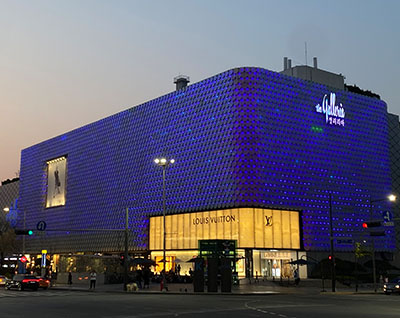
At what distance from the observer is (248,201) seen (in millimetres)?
75500

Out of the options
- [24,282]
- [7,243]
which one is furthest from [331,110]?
[7,243]

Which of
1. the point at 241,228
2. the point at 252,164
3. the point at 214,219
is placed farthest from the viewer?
the point at 214,219

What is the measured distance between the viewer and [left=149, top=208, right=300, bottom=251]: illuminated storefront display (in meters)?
76.8

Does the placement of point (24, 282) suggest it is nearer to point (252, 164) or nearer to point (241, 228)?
point (241, 228)

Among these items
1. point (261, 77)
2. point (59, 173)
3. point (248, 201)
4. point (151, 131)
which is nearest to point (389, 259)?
point (248, 201)

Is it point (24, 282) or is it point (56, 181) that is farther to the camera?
point (56, 181)

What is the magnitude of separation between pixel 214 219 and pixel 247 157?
437 inches

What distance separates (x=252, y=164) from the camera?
76188 mm

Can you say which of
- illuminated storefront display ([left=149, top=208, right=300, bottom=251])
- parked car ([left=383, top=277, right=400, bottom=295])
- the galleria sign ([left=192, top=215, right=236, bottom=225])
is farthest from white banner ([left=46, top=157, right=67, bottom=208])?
parked car ([left=383, top=277, right=400, bottom=295])

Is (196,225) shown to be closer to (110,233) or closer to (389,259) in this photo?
(110,233)

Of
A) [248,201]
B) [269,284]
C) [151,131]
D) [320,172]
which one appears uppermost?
[151,131]

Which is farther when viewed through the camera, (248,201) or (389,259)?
(389,259)

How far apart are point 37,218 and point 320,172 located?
232ft

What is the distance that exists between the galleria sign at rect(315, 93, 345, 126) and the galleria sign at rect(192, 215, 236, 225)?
72.8 ft
